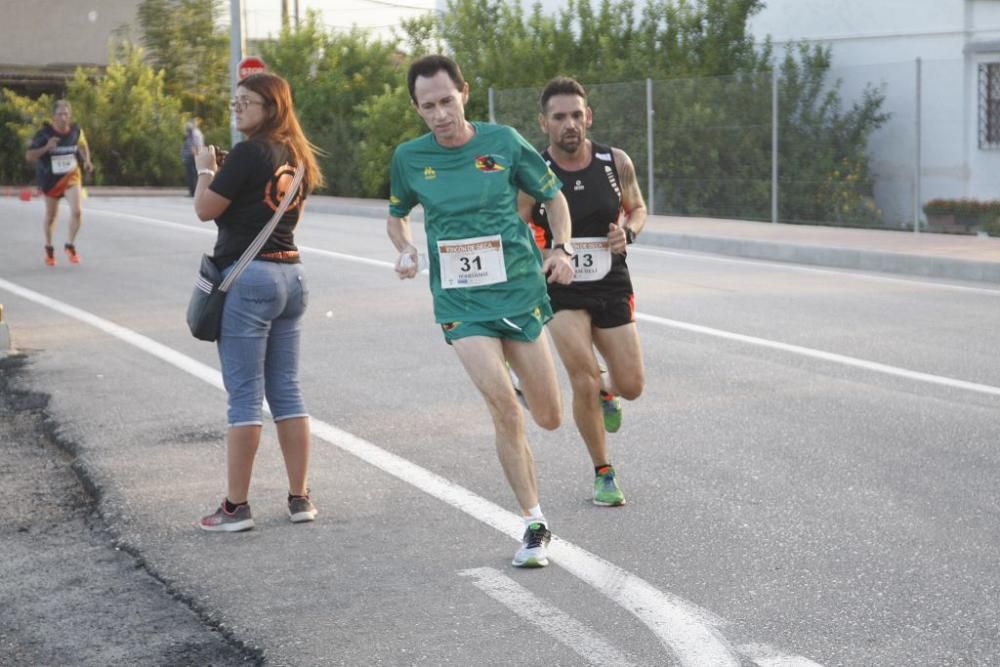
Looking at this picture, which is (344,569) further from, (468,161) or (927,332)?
(927,332)

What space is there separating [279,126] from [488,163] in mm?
988

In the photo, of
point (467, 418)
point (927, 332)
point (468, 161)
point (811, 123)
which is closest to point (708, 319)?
point (927, 332)

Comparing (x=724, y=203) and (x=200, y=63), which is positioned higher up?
(x=200, y=63)

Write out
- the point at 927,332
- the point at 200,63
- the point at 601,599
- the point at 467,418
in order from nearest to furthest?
the point at 601,599, the point at 467,418, the point at 927,332, the point at 200,63

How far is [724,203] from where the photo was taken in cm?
2369

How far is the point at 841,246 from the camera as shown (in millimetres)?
18016

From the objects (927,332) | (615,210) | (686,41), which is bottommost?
(927,332)

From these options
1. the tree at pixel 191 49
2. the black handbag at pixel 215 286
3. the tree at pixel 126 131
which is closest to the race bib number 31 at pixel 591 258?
the black handbag at pixel 215 286

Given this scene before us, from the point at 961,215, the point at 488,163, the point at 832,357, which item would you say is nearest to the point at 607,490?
the point at 488,163

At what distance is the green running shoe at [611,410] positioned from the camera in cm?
733

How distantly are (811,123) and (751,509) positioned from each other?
17012 mm

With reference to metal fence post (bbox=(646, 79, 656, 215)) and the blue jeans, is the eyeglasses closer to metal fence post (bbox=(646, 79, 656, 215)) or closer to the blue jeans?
the blue jeans

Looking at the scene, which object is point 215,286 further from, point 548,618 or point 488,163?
point 548,618

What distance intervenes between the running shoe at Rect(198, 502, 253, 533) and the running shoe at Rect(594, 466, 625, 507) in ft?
4.73
